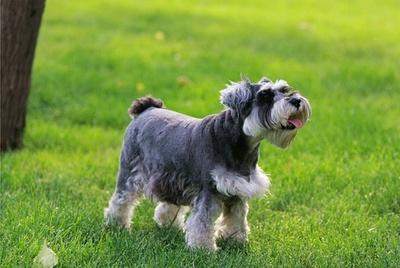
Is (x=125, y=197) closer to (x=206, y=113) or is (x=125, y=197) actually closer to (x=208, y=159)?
(x=208, y=159)

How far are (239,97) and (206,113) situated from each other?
3.90 m

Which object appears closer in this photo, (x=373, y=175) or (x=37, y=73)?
(x=373, y=175)

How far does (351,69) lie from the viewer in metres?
11.0

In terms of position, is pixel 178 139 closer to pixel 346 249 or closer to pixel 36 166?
→ pixel 346 249

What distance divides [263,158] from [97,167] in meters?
1.67

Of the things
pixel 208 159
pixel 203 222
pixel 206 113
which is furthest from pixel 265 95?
pixel 206 113

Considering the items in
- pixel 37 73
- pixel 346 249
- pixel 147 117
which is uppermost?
pixel 147 117

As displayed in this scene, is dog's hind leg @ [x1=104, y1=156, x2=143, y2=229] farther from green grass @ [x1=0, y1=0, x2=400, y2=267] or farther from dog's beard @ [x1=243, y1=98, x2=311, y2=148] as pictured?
dog's beard @ [x1=243, y1=98, x2=311, y2=148]

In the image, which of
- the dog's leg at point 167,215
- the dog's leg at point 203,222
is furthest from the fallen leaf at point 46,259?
the dog's leg at point 167,215

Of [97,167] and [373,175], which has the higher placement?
[373,175]

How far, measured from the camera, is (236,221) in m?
5.44

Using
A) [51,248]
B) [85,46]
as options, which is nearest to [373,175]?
[51,248]

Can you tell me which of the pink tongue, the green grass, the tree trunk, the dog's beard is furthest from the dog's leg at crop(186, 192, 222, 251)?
the tree trunk

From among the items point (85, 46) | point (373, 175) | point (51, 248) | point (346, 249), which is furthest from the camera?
point (85, 46)
